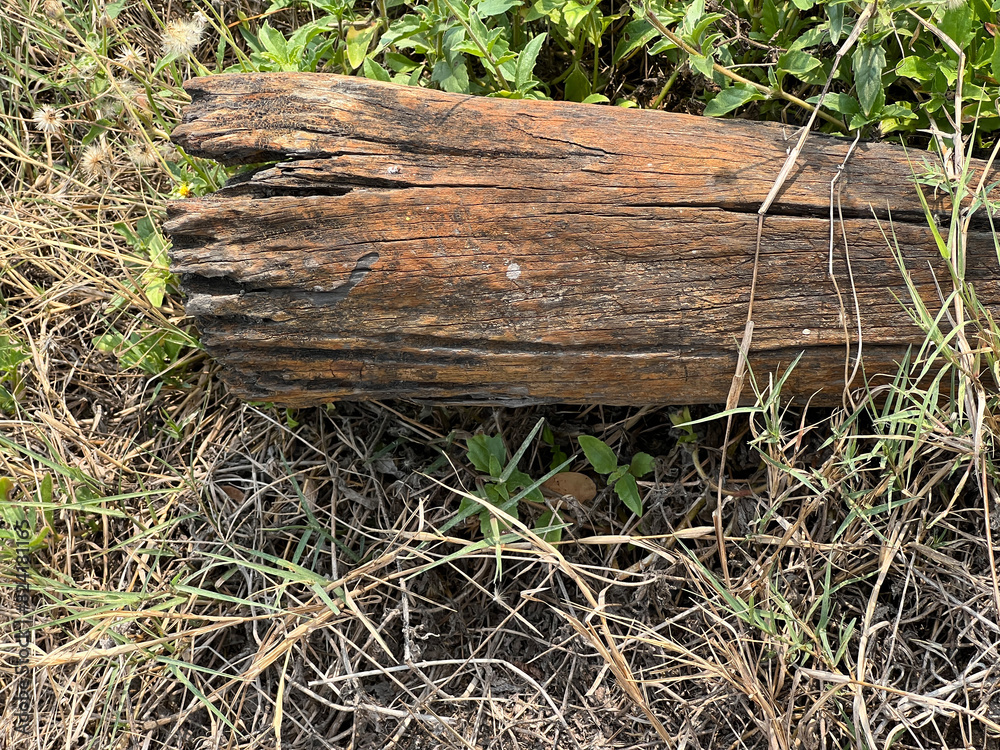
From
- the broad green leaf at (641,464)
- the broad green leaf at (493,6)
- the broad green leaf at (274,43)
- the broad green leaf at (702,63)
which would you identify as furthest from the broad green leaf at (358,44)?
the broad green leaf at (641,464)

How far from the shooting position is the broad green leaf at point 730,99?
2045 mm

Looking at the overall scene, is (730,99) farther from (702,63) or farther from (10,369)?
(10,369)

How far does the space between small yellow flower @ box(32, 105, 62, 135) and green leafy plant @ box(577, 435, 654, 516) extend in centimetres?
225

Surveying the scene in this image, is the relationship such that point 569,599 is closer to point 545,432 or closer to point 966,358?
point 545,432

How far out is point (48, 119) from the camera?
273 centimetres

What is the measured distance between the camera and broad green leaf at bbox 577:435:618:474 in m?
2.12

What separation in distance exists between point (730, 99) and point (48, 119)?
238 cm

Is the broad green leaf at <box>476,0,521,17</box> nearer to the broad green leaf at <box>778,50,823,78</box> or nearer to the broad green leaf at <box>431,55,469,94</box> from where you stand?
the broad green leaf at <box>431,55,469,94</box>

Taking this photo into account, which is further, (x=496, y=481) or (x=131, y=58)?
(x=131, y=58)

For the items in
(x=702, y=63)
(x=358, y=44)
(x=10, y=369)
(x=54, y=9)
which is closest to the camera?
(x=702, y=63)

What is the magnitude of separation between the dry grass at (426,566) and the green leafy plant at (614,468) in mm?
101

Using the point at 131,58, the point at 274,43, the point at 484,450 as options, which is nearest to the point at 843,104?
the point at 484,450

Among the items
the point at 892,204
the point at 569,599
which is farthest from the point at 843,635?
the point at 892,204

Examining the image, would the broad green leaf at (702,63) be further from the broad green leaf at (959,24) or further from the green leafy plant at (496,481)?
the green leafy plant at (496,481)
